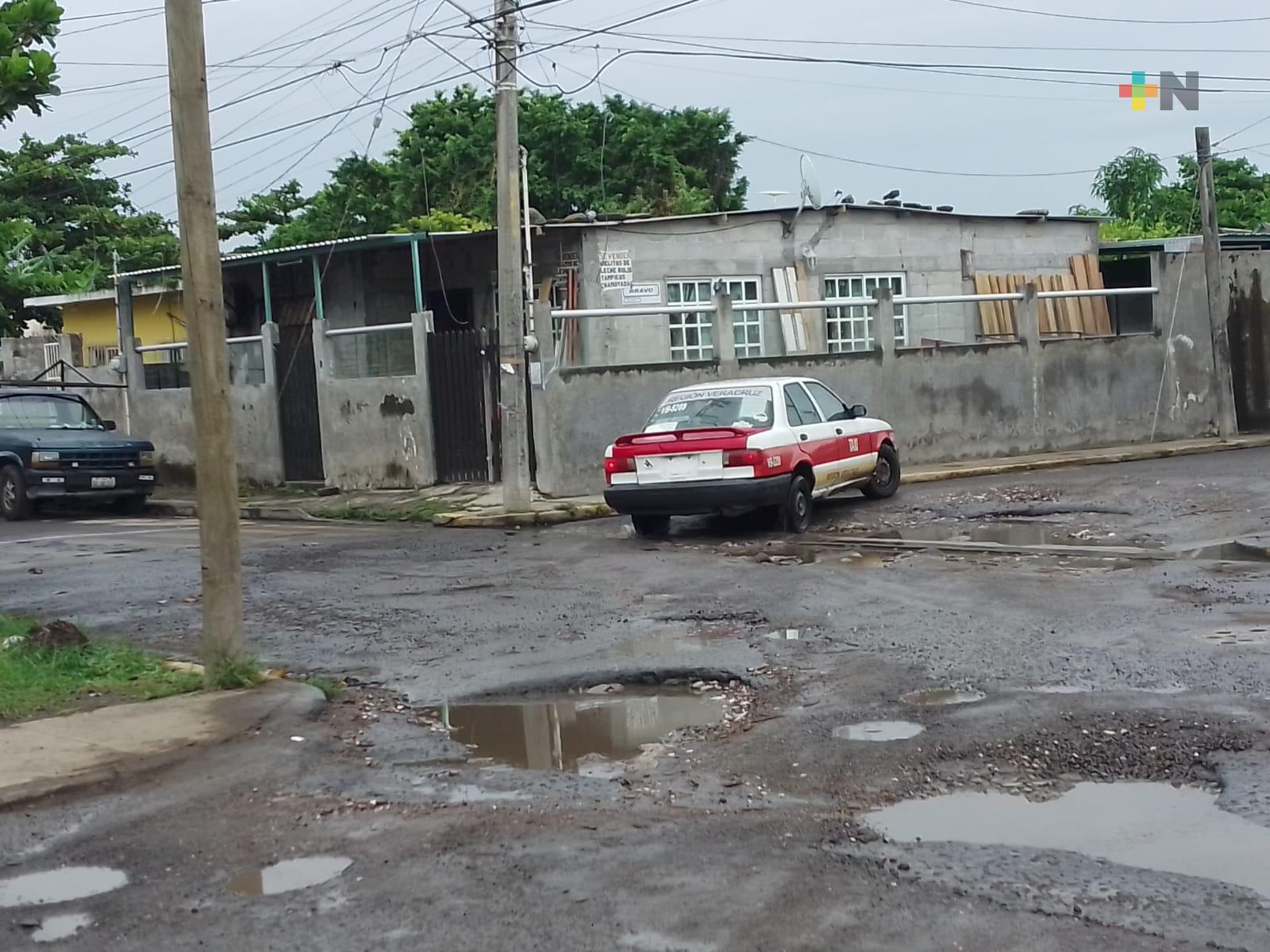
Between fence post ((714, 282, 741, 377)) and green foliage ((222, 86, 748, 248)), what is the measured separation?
18.3m

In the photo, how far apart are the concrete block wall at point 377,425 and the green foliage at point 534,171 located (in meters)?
17.0

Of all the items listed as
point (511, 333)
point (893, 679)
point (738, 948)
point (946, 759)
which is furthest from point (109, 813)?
point (511, 333)

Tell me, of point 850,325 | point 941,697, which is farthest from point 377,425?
point 941,697

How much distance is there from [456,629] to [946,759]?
4.73 meters

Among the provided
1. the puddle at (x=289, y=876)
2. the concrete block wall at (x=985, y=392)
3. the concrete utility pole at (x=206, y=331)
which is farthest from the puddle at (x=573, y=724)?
the concrete block wall at (x=985, y=392)

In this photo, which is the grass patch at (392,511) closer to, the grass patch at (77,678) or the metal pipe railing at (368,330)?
the metal pipe railing at (368,330)

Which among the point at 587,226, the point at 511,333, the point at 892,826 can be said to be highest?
the point at 587,226

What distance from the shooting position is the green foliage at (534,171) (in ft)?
130

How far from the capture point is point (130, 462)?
71.9ft

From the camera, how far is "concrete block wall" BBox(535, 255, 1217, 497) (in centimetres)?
1906

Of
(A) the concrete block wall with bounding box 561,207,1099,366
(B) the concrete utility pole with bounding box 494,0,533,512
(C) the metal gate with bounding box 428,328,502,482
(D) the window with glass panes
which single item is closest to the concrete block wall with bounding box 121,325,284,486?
(C) the metal gate with bounding box 428,328,502,482

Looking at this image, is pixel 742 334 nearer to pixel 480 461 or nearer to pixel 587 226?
pixel 587 226

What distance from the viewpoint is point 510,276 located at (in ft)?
56.7

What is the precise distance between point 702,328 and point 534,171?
18003mm
